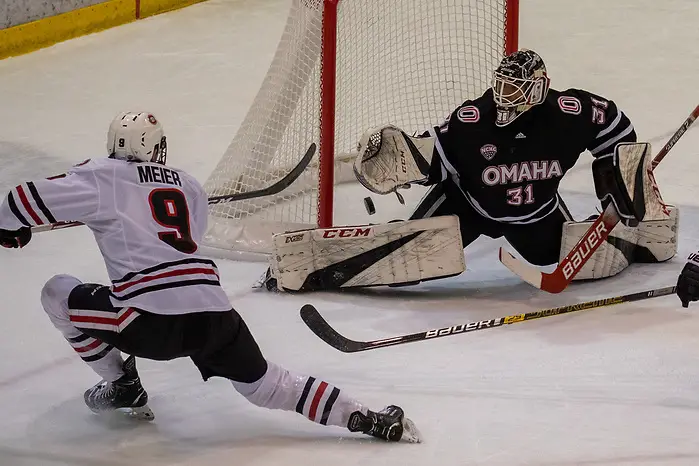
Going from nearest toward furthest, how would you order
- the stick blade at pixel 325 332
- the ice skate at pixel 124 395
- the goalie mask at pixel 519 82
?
the ice skate at pixel 124 395, the stick blade at pixel 325 332, the goalie mask at pixel 519 82

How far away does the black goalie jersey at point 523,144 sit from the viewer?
11.3ft

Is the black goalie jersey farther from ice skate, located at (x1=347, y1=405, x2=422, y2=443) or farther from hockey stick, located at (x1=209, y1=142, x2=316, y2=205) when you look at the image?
ice skate, located at (x1=347, y1=405, x2=422, y2=443)

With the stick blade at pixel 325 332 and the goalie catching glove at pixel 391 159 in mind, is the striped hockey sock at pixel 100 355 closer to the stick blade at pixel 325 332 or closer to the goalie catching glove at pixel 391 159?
the stick blade at pixel 325 332

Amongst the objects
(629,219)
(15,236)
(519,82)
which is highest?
(519,82)

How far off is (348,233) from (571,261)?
644 millimetres

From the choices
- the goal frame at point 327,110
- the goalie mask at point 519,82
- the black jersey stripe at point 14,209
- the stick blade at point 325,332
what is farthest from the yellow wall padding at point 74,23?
the black jersey stripe at point 14,209

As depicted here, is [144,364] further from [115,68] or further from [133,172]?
[115,68]

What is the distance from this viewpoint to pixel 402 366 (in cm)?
313

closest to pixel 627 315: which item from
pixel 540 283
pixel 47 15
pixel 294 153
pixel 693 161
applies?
pixel 540 283

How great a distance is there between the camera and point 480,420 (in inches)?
111

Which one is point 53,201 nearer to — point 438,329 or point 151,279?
point 151,279

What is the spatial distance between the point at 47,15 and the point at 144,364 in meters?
3.24

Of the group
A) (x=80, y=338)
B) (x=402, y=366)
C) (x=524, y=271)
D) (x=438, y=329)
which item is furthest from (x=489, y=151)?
(x=80, y=338)

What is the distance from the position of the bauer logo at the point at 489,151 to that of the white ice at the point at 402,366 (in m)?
0.43
